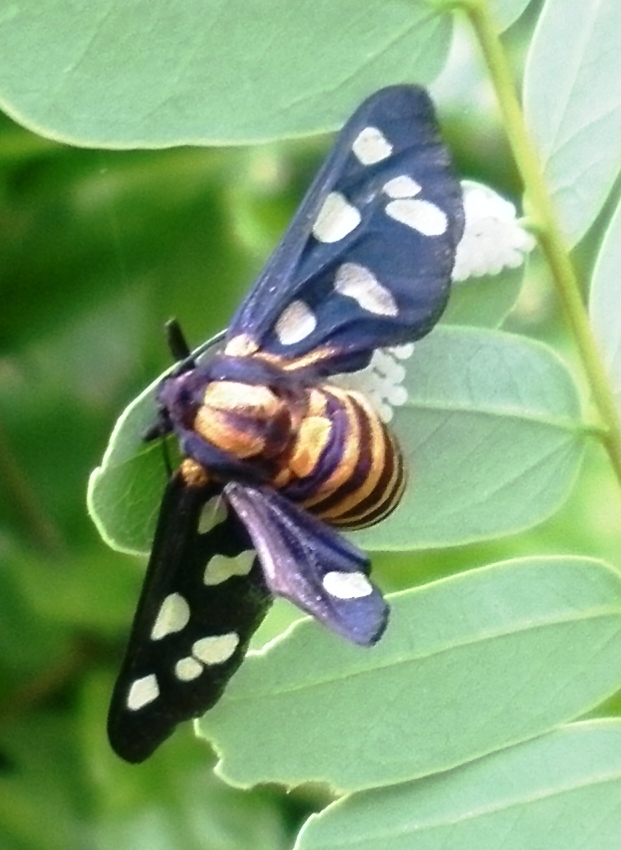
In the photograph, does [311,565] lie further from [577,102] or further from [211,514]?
[577,102]

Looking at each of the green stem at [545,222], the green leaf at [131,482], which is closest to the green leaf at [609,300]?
the green stem at [545,222]

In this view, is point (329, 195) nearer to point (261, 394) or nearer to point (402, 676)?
point (261, 394)

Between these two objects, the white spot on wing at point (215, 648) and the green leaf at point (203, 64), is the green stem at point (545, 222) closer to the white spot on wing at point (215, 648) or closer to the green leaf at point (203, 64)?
the green leaf at point (203, 64)

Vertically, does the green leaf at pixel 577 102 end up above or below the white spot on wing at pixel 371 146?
below

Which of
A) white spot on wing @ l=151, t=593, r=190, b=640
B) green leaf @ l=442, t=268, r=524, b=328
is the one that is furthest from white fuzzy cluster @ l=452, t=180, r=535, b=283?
white spot on wing @ l=151, t=593, r=190, b=640

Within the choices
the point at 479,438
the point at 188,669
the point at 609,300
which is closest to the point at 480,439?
the point at 479,438

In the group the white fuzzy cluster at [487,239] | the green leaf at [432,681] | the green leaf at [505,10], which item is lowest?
the green leaf at [432,681]

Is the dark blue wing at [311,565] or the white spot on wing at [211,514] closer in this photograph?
the dark blue wing at [311,565]
